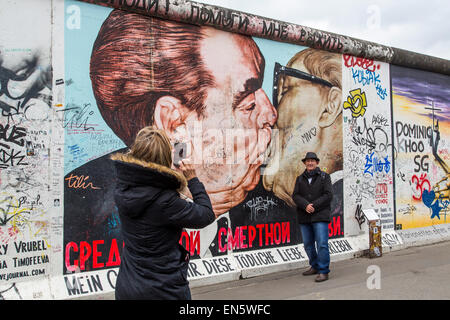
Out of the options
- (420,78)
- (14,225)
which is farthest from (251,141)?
(420,78)

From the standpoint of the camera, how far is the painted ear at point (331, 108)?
8.28m

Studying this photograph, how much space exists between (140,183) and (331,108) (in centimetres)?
634

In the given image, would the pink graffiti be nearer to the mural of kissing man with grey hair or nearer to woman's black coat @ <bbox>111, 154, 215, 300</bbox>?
the mural of kissing man with grey hair

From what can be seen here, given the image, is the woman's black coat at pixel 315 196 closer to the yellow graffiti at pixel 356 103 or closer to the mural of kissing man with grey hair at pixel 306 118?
the mural of kissing man with grey hair at pixel 306 118

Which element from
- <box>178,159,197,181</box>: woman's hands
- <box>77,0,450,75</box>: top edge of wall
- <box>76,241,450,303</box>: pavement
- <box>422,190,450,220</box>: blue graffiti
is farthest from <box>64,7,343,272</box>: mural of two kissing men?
<box>178,159,197,181</box>: woman's hands

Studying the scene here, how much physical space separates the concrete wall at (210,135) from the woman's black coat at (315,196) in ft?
3.06

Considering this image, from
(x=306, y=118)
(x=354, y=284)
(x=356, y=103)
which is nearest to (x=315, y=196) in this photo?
(x=354, y=284)

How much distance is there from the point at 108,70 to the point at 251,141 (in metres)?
2.58

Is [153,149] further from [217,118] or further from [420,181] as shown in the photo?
[420,181]

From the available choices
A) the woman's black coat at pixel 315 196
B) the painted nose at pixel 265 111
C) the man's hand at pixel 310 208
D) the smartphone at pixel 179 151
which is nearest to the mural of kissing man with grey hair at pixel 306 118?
the painted nose at pixel 265 111

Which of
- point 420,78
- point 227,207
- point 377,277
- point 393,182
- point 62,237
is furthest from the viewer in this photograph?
point 420,78

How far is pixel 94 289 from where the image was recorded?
5520 mm
